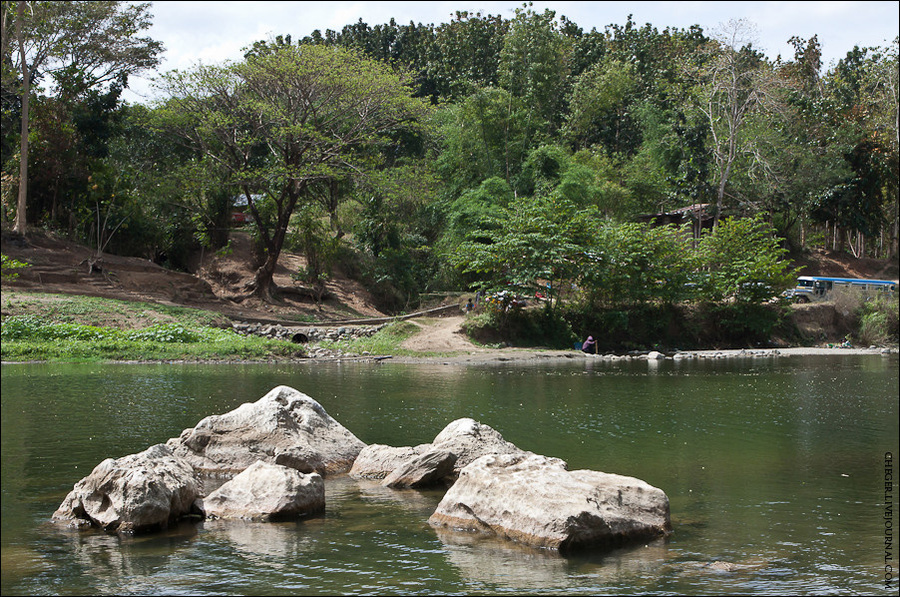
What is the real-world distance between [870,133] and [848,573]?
51.4 m

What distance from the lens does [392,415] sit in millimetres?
18844

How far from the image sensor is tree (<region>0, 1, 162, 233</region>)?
122 ft

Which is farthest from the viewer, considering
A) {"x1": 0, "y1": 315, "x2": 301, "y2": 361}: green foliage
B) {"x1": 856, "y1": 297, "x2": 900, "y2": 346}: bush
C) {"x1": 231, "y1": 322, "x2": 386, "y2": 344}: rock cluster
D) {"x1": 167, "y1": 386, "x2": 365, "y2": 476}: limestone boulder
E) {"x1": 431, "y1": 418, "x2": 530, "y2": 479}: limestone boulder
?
{"x1": 856, "y1": 297, "x2": 900, "y2": 346}: bush

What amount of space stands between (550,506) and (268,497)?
3.74 metres

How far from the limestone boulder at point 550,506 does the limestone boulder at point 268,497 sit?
67.2 inches

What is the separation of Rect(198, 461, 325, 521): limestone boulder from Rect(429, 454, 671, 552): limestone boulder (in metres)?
1.71

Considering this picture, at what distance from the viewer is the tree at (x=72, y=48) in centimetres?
3719

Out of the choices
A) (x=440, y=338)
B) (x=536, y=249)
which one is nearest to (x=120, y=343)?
(x=440, y=338)

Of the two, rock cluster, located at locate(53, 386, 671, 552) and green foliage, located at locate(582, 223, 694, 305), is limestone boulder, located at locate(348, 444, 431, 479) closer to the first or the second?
rock cluster, located at locate(53, 386, 671, 552)

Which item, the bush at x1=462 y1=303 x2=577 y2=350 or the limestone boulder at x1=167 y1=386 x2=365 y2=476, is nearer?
the limestone boulder at x1=167 y1=386 x2=365 y2=476

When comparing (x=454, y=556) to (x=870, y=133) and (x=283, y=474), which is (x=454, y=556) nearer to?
(x=283, y=474)

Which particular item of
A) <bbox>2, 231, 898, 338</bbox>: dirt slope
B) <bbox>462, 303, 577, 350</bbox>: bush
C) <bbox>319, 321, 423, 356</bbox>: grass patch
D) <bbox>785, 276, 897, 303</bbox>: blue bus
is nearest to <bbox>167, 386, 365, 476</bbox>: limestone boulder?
<bbox>319, 321, 423, 356</bbox>: grass patch

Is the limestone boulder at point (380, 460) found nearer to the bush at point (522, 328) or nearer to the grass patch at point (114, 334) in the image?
the grass patch at point (114, 334)

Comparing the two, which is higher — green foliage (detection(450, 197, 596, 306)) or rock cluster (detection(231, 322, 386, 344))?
green foliage (detection(450, 197, 596, 306))
